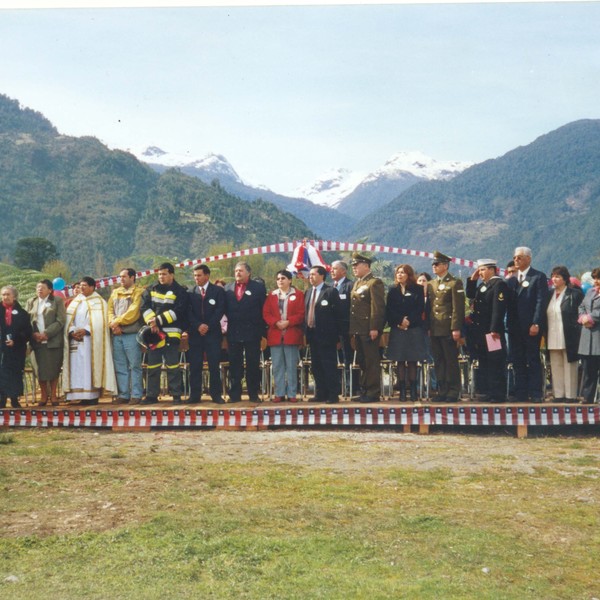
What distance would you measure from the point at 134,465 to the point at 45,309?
366cm

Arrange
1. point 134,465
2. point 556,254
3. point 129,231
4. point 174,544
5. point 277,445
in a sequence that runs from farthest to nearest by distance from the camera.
Result: point 556,254
point 129,231
point 277,445
point 134,465
point 174,544

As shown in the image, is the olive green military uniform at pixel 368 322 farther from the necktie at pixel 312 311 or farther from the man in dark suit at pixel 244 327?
the man in dark suit at pixel 244 327

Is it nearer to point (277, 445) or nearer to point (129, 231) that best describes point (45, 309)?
point (277, 445)

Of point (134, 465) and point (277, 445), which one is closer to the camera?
point (134, 465)

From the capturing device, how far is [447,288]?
31.0 feet

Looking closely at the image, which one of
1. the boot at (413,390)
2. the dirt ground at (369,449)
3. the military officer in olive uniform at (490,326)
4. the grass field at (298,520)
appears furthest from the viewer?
the boot at (413,390)

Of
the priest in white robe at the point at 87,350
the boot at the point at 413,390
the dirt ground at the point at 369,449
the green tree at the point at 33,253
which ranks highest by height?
the green tree at the point at 33,253

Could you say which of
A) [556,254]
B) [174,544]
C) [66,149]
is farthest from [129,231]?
[174,544]

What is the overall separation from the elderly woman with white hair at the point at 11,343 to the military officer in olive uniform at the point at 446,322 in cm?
497

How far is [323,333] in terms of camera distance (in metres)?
9.61

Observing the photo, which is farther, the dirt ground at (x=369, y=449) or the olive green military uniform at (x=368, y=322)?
the olive green military uniform at (x=368, y=322)

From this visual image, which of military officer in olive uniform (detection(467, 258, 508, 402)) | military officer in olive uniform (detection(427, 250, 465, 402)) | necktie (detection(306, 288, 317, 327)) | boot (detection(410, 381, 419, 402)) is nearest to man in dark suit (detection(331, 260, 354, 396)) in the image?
necktie (detection(306, 288, 317, 327))

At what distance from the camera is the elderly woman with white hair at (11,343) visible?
9891 mm

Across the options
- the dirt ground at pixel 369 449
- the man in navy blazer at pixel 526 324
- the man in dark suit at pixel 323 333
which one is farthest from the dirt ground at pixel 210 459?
the man in dark suit at pixel 323 333
